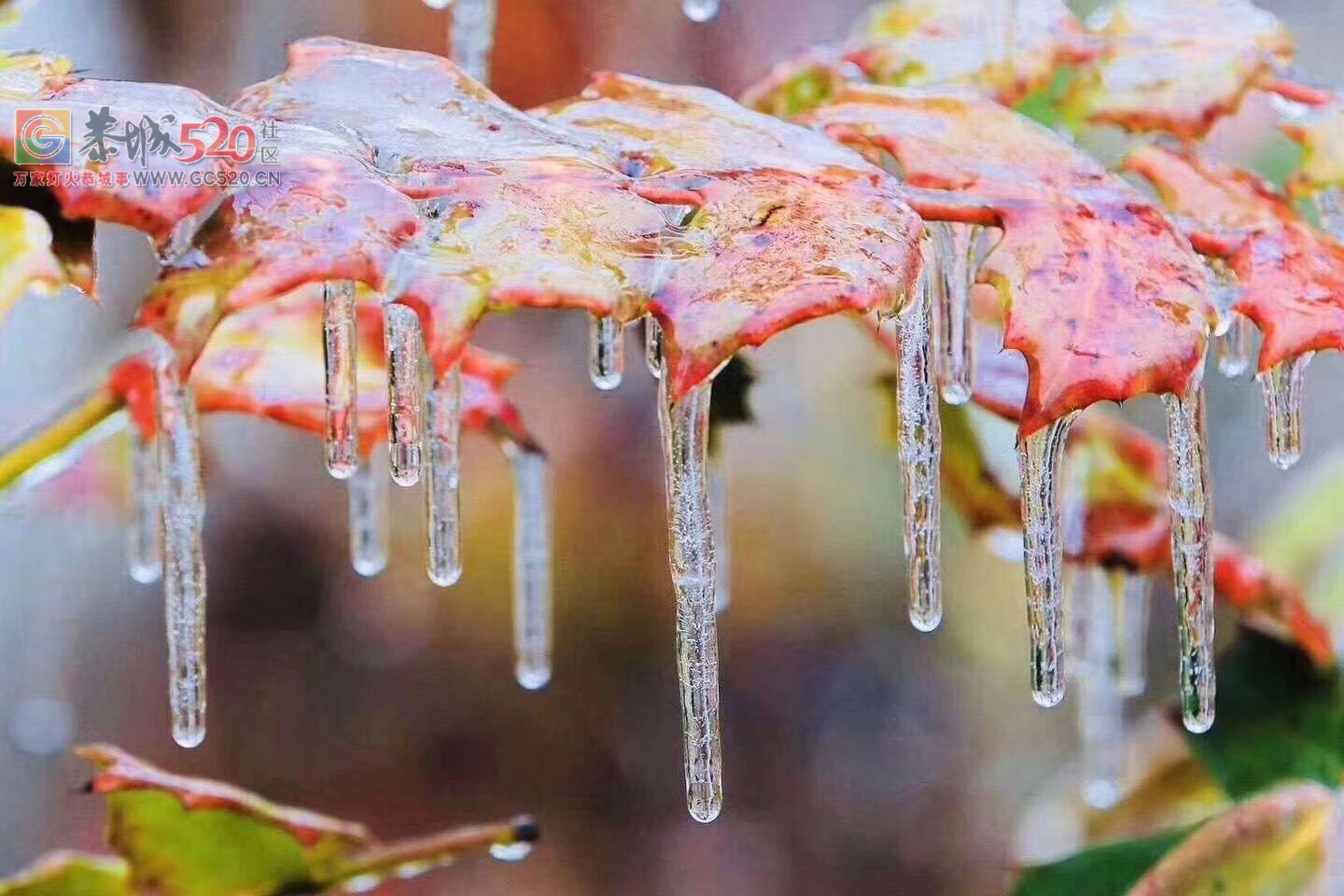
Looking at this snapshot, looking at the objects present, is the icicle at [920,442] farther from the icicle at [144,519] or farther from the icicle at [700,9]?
the icicle at [144,519]

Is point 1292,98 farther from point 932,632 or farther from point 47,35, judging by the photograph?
point 47,35

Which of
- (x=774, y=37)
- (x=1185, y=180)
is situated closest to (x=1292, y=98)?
(x=1185, y=180)

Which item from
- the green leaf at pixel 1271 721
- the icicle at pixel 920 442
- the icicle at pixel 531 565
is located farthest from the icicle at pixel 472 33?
the green leaf at pixel 1271 721

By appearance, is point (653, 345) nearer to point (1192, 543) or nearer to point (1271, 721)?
point (1192, 543)

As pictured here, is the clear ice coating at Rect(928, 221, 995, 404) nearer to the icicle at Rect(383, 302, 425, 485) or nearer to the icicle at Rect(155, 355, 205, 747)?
the icicle at Rect(383, 302, 425, 485)

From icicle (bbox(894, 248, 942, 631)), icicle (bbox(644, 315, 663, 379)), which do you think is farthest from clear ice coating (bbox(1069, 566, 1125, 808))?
icicle (bbox(644, 315, 663, 379))
